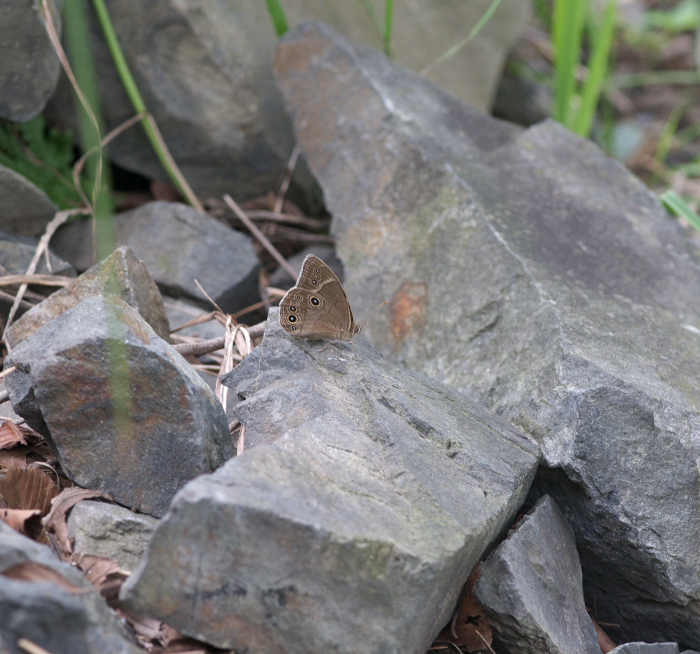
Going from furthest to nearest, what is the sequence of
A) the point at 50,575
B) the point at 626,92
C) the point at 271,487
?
the point at 626,92 < the point at 271,487 < the point at 50,575

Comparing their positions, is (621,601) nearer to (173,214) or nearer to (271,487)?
(271,487)

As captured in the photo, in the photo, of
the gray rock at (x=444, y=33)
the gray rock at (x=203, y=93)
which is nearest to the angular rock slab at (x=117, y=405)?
the gray rock at (x=203, y=93)

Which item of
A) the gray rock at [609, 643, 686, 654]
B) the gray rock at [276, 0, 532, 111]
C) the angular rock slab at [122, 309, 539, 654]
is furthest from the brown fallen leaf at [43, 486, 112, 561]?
the gray rock at [276, 0, 532, 111]

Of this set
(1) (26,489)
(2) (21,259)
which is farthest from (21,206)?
(1) (26,489)

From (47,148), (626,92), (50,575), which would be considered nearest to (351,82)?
(47,148)

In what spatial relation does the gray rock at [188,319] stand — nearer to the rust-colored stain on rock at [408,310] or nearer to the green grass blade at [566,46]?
the rust-colored stain on rock at [408,310]

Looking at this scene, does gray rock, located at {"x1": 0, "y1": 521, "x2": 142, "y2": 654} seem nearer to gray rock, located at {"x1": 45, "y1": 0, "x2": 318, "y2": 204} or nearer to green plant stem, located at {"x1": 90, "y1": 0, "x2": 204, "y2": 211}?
green plant stem, located at {"x1": 90, "y1": 0, "x2": 204, "y2": 211}

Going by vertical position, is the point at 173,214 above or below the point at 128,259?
below

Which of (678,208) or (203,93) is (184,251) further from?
(678,208)
